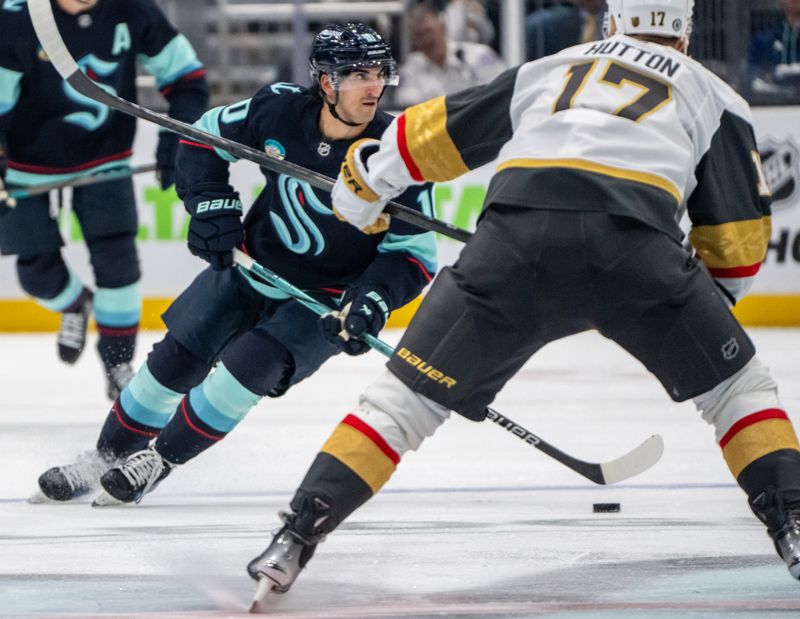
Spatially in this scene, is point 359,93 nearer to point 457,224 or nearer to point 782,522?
point 782,522

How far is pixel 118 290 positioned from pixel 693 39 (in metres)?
2.82

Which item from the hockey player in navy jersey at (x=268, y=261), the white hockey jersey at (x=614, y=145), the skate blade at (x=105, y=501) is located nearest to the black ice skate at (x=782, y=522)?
Answer: the white hockey jersey at (x=614, y=145)

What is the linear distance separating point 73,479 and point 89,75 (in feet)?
5.64

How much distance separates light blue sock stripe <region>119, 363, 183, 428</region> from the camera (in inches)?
131

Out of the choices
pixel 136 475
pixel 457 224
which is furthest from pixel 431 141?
pixel 457 224

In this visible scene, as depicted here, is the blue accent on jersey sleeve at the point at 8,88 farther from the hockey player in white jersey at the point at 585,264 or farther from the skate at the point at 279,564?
the skate at the point at 279,564

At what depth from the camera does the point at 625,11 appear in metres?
2.52

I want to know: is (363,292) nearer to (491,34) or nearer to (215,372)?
(215,372)

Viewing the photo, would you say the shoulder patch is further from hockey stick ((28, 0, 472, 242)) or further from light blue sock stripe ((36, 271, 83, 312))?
light blue sock stripe ((36, 271, 83, 312))

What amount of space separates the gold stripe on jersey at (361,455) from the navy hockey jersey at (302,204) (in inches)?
29.4

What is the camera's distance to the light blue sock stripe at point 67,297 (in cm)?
517

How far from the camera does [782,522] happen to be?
2.41 m

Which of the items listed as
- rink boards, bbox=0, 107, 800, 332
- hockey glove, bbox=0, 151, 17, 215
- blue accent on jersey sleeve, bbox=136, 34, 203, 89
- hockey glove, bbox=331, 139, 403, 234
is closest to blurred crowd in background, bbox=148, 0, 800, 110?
rink boards, bbox=0, 107, 800, 332

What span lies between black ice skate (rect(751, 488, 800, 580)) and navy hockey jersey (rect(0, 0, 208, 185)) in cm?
289
